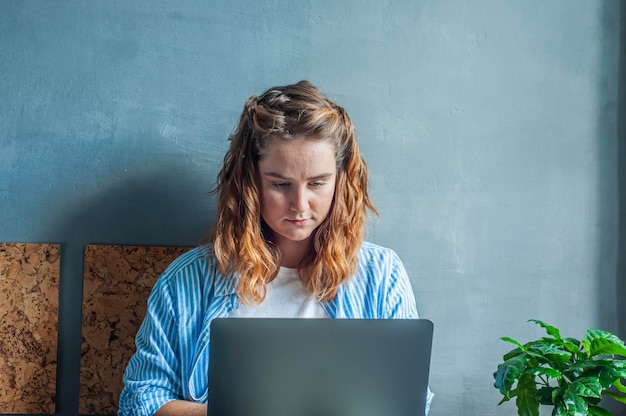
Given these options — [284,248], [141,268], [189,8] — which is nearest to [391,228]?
[284,248]

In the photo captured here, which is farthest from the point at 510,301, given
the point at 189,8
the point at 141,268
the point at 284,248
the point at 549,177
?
the point at 189,8

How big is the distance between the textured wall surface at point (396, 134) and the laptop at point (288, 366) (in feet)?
2.40

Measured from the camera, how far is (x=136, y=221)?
1.70m

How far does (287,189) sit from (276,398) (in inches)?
Answer: 21.7

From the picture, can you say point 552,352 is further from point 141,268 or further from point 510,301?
point 141,268

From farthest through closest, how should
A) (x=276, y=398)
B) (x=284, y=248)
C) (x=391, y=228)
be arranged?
(x=391, y=228) → (x=284, y=248) → (x=276, y=398)

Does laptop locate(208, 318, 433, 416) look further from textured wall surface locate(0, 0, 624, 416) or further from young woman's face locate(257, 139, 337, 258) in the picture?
textured wall surface locate(0, 0, 624, 416)

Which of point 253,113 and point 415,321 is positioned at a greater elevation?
point 253,113

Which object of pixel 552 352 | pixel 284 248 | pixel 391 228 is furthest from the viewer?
pixel 391 228

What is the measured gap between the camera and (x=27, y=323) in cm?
166

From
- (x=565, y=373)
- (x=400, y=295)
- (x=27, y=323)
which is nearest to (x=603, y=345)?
(x=565, y=373)

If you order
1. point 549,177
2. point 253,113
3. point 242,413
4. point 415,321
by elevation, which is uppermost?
point 253,113

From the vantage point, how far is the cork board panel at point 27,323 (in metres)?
1.66

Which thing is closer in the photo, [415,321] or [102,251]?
[415,321]
